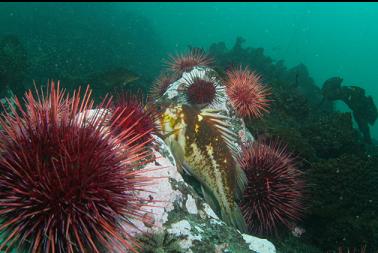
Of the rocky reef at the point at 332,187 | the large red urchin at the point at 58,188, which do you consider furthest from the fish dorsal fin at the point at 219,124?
the rocky reef at the point at 332,187

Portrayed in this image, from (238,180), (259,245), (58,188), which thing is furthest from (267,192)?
(58,188)

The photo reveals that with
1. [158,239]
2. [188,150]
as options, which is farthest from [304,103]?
[158,239]

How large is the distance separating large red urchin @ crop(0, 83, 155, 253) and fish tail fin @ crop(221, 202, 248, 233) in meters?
1.58

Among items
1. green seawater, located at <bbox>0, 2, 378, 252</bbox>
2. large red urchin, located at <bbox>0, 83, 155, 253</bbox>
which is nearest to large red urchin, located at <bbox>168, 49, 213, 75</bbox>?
green seawater, located at <bbox>0, 2, 378, 252</bbox>

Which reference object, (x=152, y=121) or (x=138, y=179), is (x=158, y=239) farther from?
(x=152, y=121)

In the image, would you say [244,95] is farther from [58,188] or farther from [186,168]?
[58,188]

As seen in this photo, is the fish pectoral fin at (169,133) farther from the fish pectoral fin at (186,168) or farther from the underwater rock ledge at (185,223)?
the fish pectoral fin at (186,168)

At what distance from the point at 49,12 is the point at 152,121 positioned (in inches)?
1373

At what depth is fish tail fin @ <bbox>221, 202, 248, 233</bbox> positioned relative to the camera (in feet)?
11.0

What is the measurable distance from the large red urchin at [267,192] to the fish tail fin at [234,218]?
0.77 meters

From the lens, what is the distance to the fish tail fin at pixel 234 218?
3.37m

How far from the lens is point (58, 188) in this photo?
6.11ft

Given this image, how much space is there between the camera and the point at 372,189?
542 centimetres

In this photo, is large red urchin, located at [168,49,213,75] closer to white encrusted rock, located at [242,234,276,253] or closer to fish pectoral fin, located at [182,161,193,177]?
fish pectoral fin, located at [182,161,193,177]
